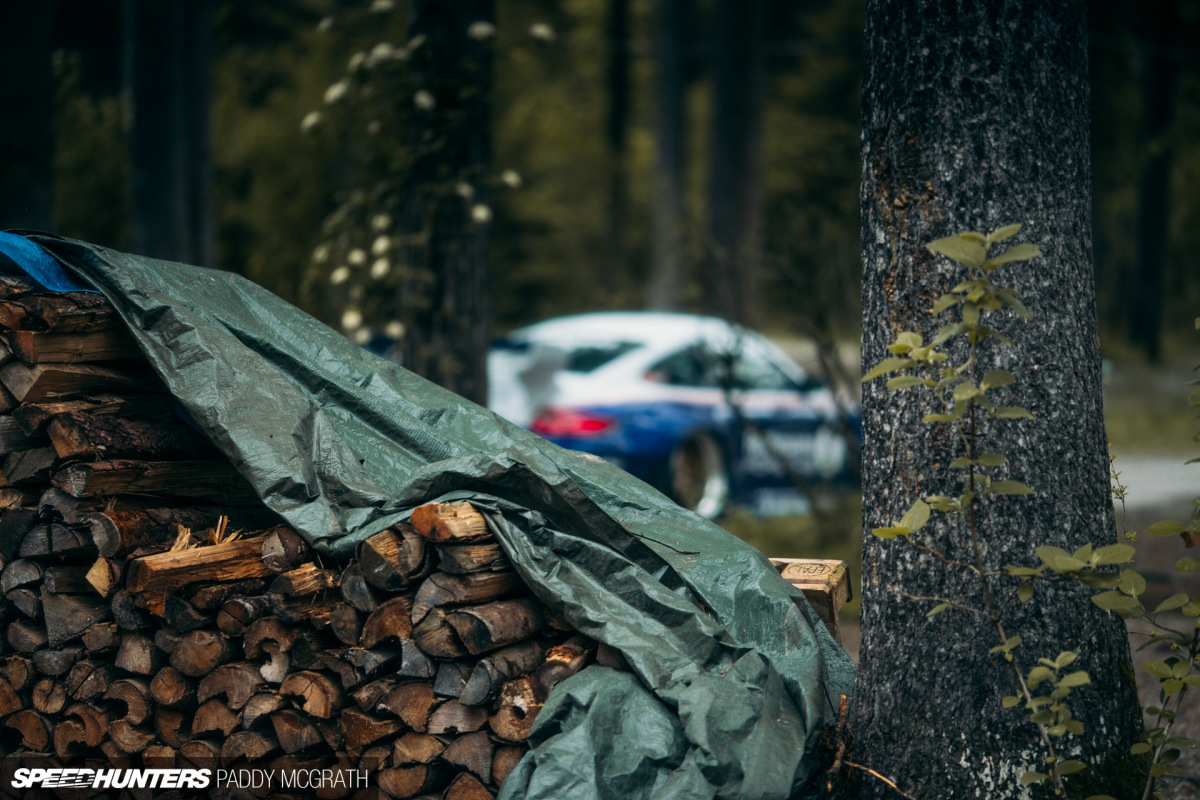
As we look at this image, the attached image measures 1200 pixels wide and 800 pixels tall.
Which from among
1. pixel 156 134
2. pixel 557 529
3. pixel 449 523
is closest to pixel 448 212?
pixel 557 529

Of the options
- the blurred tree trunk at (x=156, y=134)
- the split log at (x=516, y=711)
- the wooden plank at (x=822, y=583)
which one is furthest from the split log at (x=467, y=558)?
the blurred tree trunk at (x=156, y=134)

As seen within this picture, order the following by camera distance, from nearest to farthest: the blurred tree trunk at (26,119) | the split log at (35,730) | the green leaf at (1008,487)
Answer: the green leaf at (1008,487), the split log at (35,730), the blurred tree trunk at (26,119)

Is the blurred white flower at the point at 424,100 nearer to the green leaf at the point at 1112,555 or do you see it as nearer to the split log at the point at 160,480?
the split log at the point at 160,480

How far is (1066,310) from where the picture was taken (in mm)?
2969

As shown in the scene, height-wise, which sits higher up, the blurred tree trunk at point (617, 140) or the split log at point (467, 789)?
the blurred tree trunk at point (617, 140)

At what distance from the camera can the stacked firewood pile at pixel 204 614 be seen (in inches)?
120

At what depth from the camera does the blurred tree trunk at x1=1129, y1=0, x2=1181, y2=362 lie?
2198 centimetres

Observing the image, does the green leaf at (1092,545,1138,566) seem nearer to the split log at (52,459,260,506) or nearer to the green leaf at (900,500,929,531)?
the green leaf at (900,500,929,531)

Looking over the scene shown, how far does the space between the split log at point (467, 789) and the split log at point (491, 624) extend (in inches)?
15.7

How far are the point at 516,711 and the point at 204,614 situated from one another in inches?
40.5

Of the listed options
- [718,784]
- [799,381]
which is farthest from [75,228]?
[718,784]

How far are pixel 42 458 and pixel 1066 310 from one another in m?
3.17

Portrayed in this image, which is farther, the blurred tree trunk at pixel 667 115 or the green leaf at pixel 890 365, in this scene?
the blurred tree trunk at pixel 667 115

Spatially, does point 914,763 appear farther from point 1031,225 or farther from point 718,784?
point 1031,225
